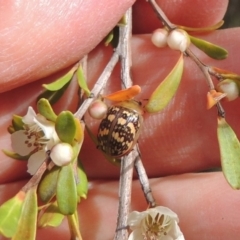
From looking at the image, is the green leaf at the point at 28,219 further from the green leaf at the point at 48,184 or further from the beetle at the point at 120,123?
the beetle at the point at 120,123

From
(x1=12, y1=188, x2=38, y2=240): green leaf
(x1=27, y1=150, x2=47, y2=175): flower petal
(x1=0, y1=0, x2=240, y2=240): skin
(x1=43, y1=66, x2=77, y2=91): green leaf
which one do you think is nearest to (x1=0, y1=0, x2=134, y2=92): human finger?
(x1=0, y1=0, x2=240, y2=240): skin

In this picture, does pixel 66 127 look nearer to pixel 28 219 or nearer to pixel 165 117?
pixel 28 219

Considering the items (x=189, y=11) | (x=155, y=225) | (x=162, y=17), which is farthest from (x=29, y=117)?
(x=189, y=11)

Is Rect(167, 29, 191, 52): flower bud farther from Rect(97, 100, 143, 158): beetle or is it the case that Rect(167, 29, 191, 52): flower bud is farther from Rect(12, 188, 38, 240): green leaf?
Rect(12, 188, 38, 240): green leaf

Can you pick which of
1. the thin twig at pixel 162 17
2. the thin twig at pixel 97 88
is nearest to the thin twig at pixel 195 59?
the thin twig at pixel 162 17

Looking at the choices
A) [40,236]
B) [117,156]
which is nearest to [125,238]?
[117,156]

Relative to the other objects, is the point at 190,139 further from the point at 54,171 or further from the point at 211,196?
the point at 54,171
